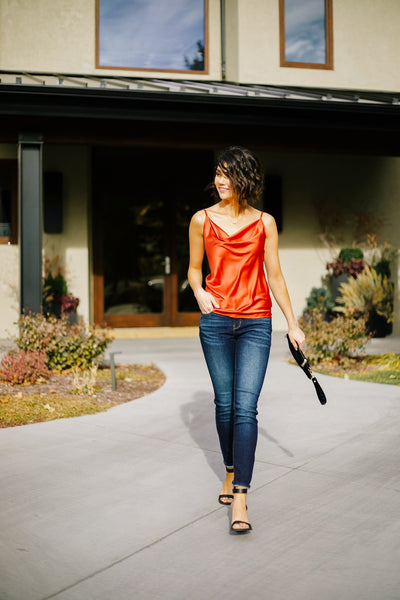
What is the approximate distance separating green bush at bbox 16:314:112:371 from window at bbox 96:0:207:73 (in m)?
5.92

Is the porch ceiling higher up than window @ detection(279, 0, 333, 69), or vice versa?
window @ detection(279, 0, 333, 69)

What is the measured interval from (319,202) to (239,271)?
8.69m

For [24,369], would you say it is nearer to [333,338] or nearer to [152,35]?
[333,338]

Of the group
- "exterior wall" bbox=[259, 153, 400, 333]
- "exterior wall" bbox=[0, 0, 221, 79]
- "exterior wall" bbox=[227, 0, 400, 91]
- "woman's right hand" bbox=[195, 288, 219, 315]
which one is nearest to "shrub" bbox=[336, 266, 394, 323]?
"exterior wall" bbox=[259, 153, 400, 333]

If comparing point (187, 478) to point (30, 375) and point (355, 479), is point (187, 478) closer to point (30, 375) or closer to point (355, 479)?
point (355, 479)

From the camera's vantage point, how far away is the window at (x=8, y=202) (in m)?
10.7

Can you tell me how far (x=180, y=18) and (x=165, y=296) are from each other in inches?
190

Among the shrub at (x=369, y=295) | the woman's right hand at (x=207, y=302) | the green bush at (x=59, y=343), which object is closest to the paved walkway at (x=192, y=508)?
the woman's right hand at (x=207, y=302)

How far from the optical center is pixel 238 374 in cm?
324

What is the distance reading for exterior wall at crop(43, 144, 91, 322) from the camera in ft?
35.3

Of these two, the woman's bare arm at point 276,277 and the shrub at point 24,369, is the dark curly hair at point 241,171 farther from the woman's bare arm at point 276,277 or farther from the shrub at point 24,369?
the shrub at point 24,369

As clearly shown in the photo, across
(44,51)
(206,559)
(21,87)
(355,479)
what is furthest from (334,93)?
(206,559)

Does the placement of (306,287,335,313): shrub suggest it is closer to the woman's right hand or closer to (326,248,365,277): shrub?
(326,248,365,277): shrub

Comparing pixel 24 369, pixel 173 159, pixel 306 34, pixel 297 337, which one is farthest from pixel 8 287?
pixel 297 337
